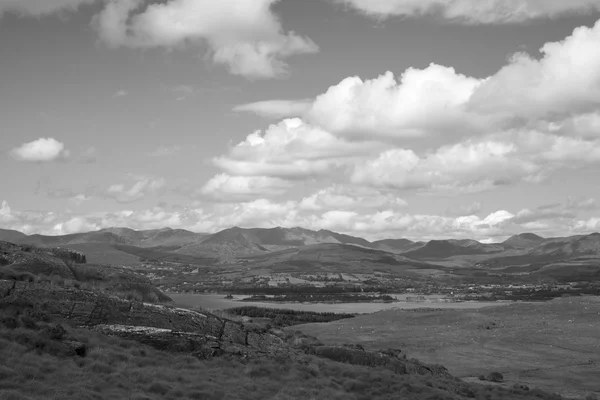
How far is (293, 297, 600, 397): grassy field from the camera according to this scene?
51500 millimetres

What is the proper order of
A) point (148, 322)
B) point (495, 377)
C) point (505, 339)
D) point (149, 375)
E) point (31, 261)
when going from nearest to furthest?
point (149, 375)
point (148, 322)
point (31, 261)
point (495, 377)
point (505, 339)

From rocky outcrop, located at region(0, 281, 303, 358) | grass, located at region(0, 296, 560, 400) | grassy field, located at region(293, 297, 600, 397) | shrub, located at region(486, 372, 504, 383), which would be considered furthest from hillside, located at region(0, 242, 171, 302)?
grassy field, located at region(293, 297, 600, 397)

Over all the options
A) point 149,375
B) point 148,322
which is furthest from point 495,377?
point 149,375

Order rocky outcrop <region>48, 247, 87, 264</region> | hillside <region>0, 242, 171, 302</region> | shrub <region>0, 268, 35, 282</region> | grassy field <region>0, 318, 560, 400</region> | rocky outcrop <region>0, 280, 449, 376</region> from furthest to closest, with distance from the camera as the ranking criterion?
rocky outcrop <region>48, 247, 87, 264</region>
hillside <region>0, 242, 171, 302</region>
shrub <region>0, 268, 35, 282</region>
rocky outcrop <region>0, 280, 449, 376</region>
grassy field <region>0, 318, 560, 400</region>

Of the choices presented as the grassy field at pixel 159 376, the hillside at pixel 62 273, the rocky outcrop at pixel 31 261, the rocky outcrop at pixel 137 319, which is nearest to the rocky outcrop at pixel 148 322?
the rocky outcrop at pixel 137 319

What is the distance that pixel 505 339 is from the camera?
72.5 m

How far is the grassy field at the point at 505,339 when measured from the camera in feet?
169

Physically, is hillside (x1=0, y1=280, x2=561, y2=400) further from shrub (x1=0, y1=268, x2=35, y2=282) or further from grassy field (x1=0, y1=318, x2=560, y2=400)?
shrub (x1=0, y1=268, x2=35, y2=282)

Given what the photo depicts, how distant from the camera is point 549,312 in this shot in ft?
308

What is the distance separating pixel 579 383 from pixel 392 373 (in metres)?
28.2

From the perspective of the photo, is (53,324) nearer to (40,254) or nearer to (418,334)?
(40,254)

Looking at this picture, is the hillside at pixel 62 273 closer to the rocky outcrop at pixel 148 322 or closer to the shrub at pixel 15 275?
the shrub at pixel 15 275

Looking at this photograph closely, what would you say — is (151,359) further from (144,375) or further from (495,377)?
(495,377)

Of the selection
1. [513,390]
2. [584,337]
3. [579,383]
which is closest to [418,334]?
[584,337]
